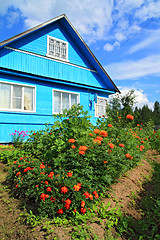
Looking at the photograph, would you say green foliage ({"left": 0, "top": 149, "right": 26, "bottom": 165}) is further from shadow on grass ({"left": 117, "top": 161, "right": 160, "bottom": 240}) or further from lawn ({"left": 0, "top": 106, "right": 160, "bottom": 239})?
shadow on grass ({"left": 117, "top": 161, "right": 160, "bottom": 240})

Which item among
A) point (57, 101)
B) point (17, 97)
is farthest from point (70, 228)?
point (57, 101)

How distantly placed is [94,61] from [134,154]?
7515 millimetres

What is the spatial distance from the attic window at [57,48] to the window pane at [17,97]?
2.55 meters

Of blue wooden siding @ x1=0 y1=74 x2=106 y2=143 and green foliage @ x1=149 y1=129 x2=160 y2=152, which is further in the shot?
blue wooden siding @ x1=0 y1=74 x2=106 y2=143

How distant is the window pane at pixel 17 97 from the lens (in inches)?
280

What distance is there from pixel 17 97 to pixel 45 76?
1.66 metres

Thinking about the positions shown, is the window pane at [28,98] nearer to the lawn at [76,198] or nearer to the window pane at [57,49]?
the window pane at [57,49]

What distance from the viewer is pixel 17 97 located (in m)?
7.21

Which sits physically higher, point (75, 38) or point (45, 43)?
point (75, 38)

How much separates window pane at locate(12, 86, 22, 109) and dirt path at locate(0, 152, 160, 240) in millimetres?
3675

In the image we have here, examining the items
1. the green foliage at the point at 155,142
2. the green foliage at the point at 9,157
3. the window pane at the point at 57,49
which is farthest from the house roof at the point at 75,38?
the green foliage at the point at 155,142

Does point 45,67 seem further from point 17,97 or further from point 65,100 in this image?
point 17,97

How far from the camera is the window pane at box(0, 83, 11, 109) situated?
679cm

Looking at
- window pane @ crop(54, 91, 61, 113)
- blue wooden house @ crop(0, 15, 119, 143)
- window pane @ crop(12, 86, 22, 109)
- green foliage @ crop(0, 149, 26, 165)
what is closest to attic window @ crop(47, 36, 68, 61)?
blue wooden house @ crop(0, 15, 119, 143)
